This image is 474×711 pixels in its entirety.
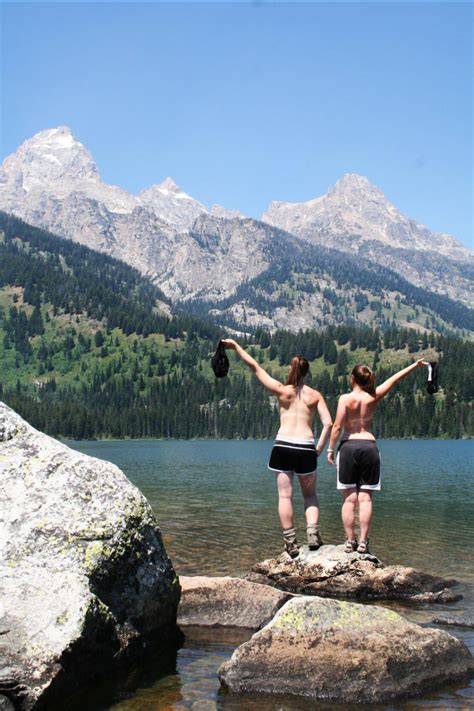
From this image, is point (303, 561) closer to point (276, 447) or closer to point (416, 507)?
point (276, 447)

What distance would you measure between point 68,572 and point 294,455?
6.98 metres

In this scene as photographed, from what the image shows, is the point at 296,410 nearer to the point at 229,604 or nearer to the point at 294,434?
the point at 294,434

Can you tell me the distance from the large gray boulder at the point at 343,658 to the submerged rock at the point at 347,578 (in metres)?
5.09

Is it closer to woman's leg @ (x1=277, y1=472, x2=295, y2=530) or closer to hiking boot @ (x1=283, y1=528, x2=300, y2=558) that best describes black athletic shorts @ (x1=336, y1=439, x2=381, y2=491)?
woman's leg @ (x1=277, y1=472, x2=295, y2=530)

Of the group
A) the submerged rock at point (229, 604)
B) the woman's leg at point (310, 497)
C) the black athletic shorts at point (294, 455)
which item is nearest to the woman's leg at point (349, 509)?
the woman's leg at point (310, 497)

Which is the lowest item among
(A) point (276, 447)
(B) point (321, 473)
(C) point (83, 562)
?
(B) point (321, 473)

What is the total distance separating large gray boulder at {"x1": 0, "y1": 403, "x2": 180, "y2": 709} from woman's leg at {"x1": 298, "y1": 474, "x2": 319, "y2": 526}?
182 inches

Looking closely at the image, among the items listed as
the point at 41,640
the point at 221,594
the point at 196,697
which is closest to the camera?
the point at 41,640

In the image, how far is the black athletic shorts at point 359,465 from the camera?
16469 mm

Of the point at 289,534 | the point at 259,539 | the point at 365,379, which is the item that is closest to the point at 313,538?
the point at 289,534

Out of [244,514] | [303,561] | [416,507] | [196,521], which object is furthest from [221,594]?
[416,507]

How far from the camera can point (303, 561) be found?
17188 millimetres

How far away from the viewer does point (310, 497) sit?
16703 mm

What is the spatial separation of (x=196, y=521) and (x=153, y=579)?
2198 cm
